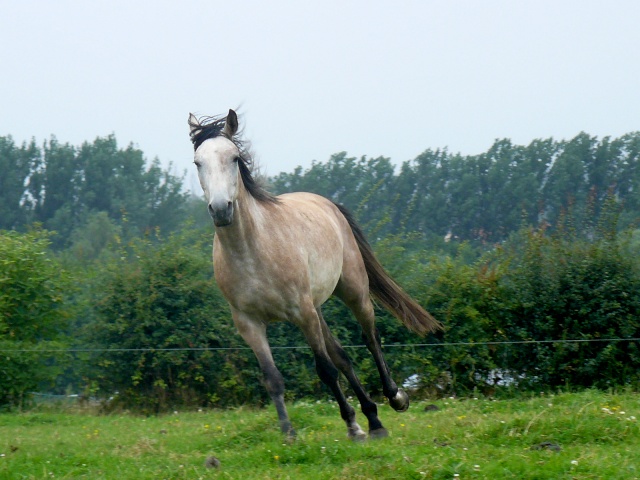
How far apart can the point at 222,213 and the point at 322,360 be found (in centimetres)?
170

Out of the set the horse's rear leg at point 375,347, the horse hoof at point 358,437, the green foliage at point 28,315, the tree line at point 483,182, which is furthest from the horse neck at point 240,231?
the tree line at point 483,182

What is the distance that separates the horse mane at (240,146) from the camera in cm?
583

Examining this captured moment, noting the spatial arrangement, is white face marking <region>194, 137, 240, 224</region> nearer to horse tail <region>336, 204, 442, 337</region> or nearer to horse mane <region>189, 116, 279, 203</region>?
horse mane <region>189, 116, 279, 203</region>

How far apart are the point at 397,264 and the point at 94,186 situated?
1217 inches

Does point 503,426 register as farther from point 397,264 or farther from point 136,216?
point 136,216

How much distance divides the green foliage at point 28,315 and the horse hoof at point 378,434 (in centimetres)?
666

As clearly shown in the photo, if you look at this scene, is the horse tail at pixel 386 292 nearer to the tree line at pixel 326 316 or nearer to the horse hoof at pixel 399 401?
the horse hoof at pixel 399 401

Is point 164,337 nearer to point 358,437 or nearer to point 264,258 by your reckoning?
point 358,437

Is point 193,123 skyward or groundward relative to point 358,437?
skyward

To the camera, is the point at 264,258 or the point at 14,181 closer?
the point at 264,258

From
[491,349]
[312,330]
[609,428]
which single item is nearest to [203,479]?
[312,330]

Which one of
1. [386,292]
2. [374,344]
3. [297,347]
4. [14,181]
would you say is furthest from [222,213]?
[14,181]

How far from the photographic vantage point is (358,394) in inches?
262

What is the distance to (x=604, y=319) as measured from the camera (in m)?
10.4
